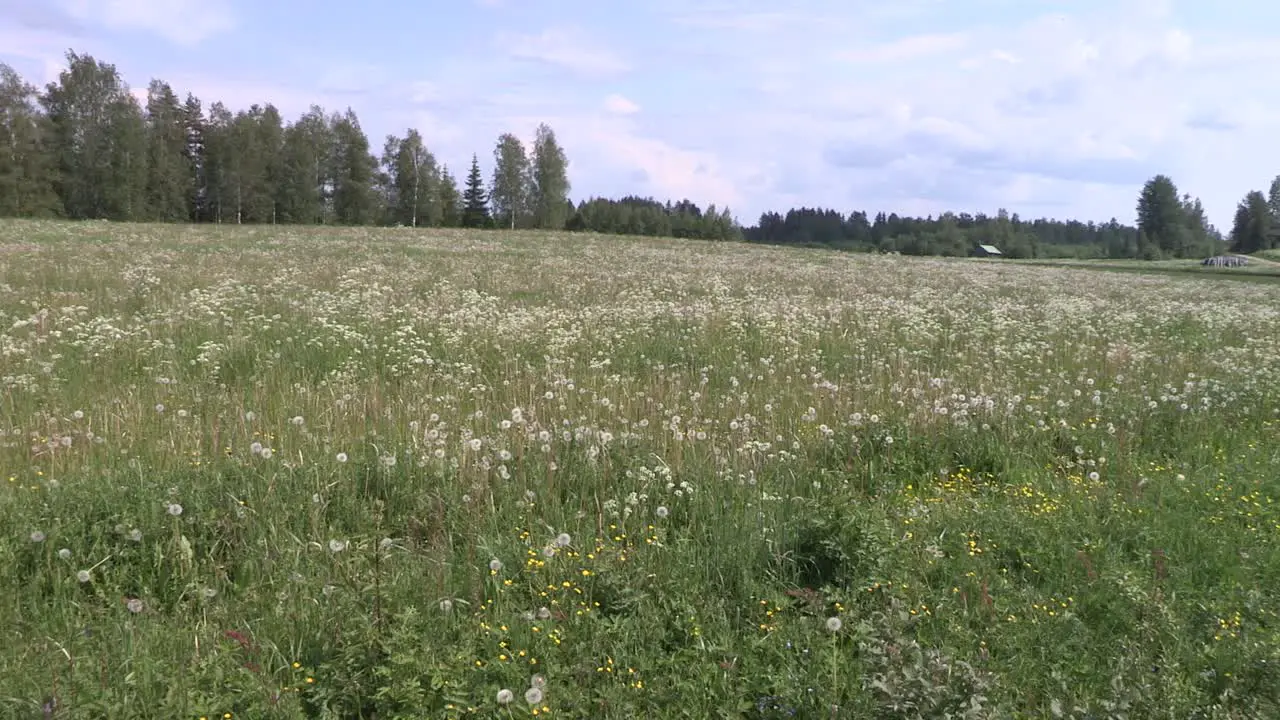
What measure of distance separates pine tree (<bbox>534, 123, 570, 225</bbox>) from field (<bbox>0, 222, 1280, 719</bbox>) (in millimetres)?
80360

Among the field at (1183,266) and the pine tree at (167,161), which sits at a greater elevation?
the pine tree at (167,161)

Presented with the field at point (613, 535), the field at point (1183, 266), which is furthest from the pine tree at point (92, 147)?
the field at point (1183, 266)

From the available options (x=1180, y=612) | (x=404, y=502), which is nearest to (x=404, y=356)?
(x=404, y=502)

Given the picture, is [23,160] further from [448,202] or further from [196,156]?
[448,202]

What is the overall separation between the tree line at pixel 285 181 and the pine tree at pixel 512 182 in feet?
0.54

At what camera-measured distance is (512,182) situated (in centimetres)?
8831

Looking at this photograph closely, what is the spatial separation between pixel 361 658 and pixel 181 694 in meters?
0.67

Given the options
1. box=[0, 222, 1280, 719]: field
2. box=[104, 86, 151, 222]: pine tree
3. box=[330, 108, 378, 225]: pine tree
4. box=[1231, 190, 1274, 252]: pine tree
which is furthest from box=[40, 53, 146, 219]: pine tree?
box=[1231, 190, 1274, 252]: pine tree

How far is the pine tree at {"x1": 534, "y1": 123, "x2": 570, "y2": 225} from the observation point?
290ft

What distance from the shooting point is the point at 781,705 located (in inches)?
129

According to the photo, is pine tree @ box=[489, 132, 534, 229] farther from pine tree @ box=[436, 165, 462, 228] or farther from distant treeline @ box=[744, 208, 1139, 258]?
distant treeline @ box=[744, 208, 1139, 258]

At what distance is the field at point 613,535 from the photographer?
329 cm

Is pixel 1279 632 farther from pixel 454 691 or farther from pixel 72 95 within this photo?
pixel 72 95

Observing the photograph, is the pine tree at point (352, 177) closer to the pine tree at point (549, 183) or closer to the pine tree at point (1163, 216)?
the pine tree at point (549, 183)
